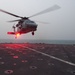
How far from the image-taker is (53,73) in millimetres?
12602

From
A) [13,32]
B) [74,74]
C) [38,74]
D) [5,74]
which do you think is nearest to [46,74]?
[38,74]

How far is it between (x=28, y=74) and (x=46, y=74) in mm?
1370

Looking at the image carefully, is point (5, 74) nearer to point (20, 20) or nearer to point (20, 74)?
point (20, 74)

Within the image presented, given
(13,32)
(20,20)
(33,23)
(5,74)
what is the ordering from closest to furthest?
(5,74), (33,23), (20,20), (13,32)

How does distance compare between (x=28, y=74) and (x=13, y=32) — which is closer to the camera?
(x=28, y=74)

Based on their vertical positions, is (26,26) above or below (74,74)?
above

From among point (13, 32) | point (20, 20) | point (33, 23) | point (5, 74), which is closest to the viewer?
point (5, 74)

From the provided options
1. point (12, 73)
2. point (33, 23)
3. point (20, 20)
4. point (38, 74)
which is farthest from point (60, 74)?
point (20, 20)

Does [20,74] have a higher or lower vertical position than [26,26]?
lower

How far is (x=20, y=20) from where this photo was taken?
130ft

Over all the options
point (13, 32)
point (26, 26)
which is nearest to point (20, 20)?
point (26, 26)

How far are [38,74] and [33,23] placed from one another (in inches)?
929

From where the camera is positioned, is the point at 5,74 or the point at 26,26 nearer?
the point at 5,74

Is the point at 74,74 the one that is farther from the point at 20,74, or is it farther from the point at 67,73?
the point at 20,74
